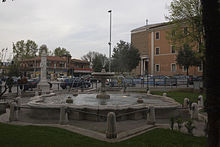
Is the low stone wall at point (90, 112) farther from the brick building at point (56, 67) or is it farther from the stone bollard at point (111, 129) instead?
the brick building at point (56, 67)

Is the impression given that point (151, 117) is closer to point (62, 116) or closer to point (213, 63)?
point (62, 116)

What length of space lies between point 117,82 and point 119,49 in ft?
93.8

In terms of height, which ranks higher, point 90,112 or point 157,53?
point 157,53

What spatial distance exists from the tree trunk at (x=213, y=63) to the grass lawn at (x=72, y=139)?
1.78 m

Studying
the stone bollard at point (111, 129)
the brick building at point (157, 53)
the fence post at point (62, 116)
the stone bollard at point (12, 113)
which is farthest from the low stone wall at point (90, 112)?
the brick building at point (157, 53)

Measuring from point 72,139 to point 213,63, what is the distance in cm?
381

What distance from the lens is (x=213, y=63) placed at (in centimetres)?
304

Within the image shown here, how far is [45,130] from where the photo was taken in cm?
567

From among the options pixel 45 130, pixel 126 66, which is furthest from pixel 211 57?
pixel 126 66

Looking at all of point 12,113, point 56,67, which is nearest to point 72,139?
point 12,113

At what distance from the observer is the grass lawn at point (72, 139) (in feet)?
14.9

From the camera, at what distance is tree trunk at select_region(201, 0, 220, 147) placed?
118 inches

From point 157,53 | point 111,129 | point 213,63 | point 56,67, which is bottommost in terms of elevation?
point 111,129

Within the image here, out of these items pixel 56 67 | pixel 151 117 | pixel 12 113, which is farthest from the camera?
pixel 56 67
